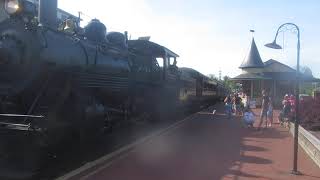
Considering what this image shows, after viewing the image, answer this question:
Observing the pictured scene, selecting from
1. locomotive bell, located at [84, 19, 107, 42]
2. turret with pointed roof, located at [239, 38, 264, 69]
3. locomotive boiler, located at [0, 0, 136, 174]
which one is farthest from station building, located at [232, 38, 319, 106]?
locomotive boiler, located at [0, 0, 136, 174]

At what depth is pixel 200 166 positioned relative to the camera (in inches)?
409

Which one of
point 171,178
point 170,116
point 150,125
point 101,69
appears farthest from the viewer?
point 170,116

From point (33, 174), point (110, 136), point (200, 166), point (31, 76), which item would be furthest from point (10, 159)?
point (110, 136)

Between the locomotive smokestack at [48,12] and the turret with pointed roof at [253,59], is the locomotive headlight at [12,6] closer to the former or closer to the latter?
the locomotive smokestack at [48,12]

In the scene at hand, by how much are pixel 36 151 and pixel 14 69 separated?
2.00 meters

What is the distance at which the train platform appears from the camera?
9406 mm

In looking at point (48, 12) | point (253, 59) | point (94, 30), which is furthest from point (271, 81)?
point (48, 12)

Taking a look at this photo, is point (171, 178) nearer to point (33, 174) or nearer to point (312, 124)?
point (33, 174)

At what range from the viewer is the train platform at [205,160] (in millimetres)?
9406

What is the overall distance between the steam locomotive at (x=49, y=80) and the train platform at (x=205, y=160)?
1024 millimetres

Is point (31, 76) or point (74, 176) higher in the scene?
point (31, 76)

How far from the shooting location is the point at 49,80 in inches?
391

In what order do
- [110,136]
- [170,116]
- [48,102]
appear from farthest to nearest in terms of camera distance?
[170,116] < [110,136] < [48,102]

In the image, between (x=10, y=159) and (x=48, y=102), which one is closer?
(x=10, y=159)
